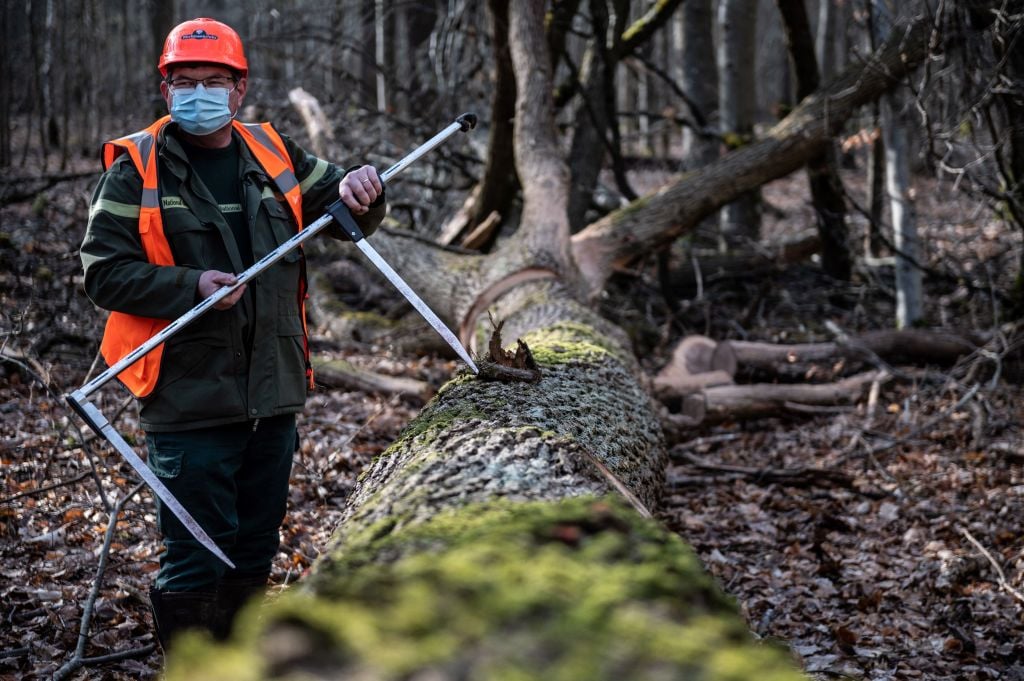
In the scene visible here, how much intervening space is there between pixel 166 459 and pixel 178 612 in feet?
1.66

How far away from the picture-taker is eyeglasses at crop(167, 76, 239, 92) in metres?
3.25

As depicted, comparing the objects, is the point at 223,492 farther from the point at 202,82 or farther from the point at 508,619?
the point at 508,619

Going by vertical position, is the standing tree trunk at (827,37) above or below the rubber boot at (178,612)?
above

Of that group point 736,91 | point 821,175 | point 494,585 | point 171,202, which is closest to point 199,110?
point 171,202

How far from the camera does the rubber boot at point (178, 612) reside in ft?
9.72

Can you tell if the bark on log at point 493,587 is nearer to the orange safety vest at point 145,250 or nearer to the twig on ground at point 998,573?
the orange safety vest at point 145,250

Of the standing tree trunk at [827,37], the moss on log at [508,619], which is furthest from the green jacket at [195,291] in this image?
the standing tree trunk at [827,37]

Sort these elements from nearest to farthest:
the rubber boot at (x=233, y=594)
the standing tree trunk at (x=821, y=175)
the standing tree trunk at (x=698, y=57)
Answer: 1. the rubber boot at (x=233, y=594)
2. the standing tree trunk at (x=821, y=175)
3. the standing tree trunk at (x=698, y=57)

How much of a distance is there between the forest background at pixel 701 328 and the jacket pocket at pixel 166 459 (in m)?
0.67

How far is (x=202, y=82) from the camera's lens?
326 centimetres

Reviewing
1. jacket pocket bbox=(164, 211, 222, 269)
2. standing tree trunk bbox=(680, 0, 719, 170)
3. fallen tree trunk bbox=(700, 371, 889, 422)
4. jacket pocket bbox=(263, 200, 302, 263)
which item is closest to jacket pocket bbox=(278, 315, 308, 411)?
jacket pocket bbox=(263, 200, 302, 263)

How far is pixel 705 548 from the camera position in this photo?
15.7ft

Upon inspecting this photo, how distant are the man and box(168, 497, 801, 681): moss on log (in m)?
1.44

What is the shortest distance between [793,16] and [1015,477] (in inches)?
199
